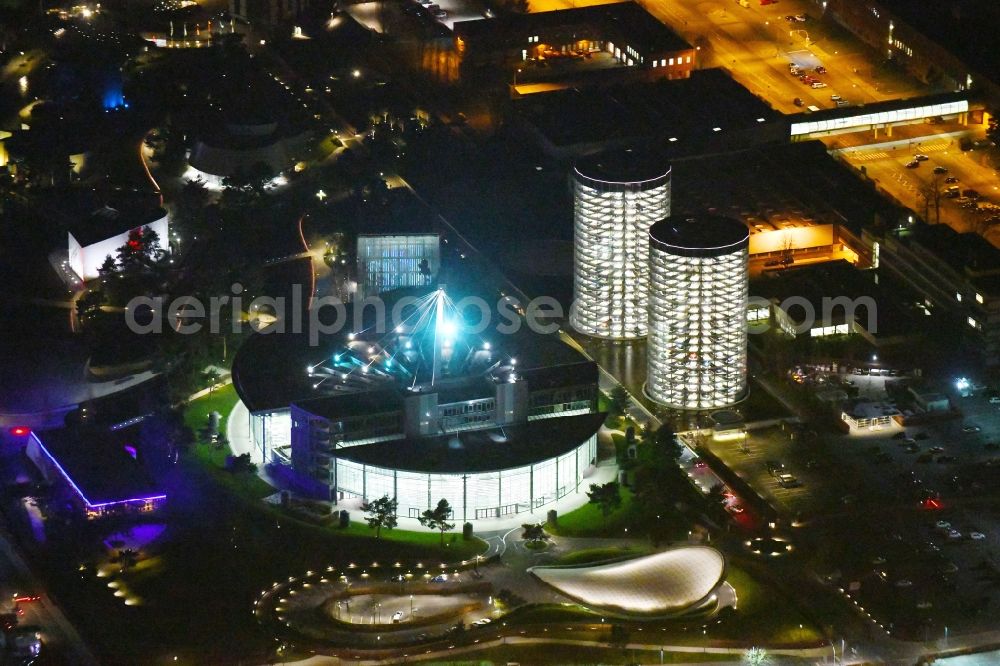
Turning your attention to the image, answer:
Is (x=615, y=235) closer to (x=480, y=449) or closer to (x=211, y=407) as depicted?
(x=480, y=449)

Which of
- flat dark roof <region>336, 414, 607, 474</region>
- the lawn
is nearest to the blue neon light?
flat dark roof <region>336, 414, 607, 474</region>

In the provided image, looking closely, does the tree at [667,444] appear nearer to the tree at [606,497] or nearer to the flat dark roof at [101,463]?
the tree at [606,497]

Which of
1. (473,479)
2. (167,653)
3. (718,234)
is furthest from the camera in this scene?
(718,234)

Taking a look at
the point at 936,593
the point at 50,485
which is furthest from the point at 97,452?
the point at 936,593

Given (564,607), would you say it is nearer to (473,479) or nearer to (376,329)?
(473,479)

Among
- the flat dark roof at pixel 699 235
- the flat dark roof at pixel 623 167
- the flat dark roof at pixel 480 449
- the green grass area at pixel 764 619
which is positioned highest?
the flat dark roof at pixel 623 167

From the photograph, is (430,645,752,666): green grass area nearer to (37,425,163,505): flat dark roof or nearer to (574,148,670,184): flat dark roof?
(37,425,163,505): flat dark roof

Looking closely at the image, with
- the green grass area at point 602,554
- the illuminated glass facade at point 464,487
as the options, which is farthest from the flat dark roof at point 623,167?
the green grass area at point 602,554
